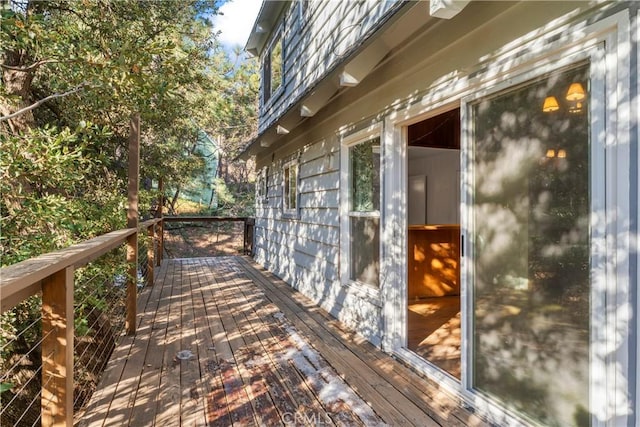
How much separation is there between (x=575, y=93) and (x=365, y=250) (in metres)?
2.37

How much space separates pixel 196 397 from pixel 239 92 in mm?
14735

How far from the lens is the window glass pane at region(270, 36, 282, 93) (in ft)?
24.4

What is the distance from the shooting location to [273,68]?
7.95m

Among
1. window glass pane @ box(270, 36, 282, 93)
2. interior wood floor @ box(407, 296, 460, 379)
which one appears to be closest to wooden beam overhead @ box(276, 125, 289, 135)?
window glass pane @ box(270, 36, 282, 93)

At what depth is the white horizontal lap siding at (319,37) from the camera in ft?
13.5

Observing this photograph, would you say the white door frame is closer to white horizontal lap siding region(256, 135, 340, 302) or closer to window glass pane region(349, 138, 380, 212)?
window glass pane region(349, 138, 380, 212)

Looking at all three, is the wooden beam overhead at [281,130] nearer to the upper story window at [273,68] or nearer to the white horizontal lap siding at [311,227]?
the white horizontal lap siding at [311,227]

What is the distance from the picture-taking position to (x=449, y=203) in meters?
5.95

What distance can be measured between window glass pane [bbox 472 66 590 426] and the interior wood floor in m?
0.75

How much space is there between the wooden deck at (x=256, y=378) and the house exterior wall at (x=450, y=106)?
27 centimetres

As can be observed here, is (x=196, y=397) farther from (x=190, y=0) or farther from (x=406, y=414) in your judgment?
(x=190, y=0)

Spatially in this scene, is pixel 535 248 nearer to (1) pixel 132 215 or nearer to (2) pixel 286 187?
(1) pixel 132 215

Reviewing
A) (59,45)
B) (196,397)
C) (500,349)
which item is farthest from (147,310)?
(500,349)

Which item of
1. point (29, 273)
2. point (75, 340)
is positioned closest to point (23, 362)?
point (75, 340)
